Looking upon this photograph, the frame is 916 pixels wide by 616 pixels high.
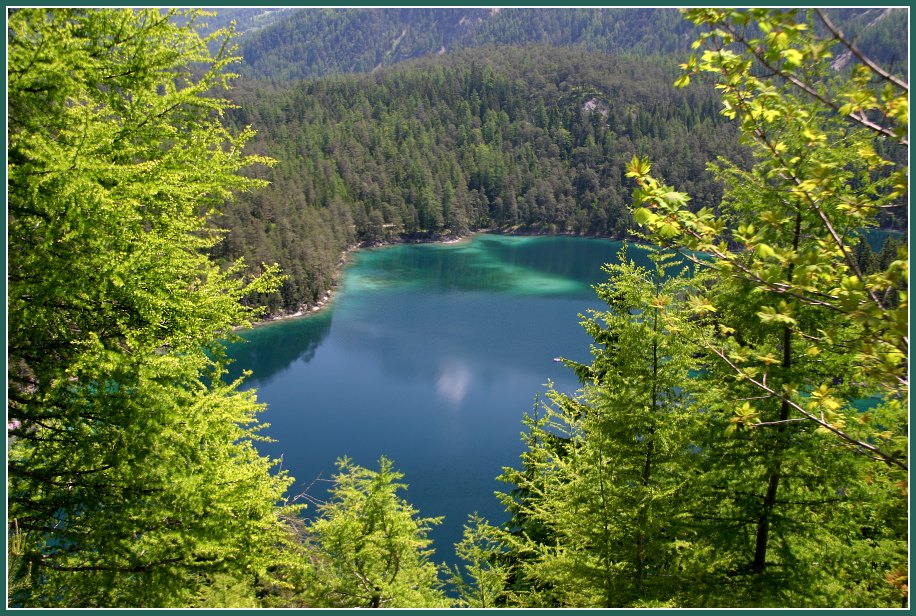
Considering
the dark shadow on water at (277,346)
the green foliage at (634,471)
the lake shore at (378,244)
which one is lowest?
the lake shore at (378,244)

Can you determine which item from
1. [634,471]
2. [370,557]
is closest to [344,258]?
[370,557]

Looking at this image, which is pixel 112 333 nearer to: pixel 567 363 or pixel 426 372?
pixel 567 363

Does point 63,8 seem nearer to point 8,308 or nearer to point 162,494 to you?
point 8,308

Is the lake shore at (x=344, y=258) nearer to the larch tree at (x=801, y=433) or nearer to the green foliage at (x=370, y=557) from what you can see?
the green foliage at (x=370, y=557)

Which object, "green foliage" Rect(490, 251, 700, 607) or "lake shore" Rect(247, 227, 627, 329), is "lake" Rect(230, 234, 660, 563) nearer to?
"lake shore" Rect(247, 227, 627, 329)

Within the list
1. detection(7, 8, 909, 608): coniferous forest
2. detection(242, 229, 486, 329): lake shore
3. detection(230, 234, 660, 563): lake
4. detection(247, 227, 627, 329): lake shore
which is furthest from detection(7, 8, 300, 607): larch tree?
detection(247, 227, 627, 329): lake shore

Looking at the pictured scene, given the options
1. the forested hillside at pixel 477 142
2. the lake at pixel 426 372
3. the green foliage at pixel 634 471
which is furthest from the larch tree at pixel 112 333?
the forested hillside at pixel 477 142
